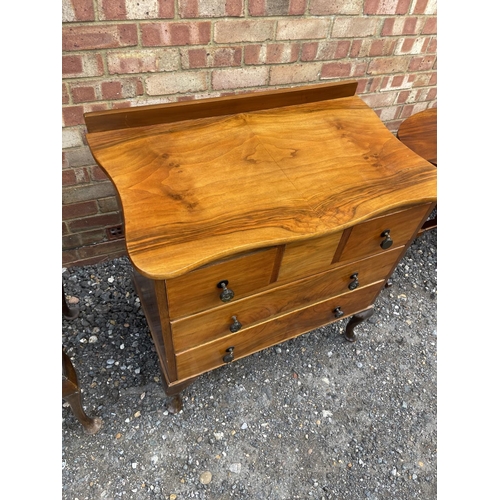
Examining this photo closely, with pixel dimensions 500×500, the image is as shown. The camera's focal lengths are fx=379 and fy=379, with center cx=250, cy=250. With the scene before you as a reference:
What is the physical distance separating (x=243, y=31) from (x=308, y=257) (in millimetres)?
1019

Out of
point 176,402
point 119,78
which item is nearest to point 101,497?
point 176,402

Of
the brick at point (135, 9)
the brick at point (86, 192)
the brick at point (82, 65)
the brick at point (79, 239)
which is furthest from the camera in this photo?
the brick at point (79, 239)

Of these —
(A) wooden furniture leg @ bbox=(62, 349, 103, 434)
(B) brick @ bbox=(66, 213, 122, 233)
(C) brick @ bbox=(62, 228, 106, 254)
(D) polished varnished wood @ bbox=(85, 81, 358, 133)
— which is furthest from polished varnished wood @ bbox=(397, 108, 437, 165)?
(A) wooden furniture leg @ bbox=(62, 349, 103, 434)

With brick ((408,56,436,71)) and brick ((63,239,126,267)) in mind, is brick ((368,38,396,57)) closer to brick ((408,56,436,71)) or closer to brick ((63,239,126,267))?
brick ((408,56,436,71))

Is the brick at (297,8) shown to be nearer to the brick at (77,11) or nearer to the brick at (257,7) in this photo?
the brick at (257,7)

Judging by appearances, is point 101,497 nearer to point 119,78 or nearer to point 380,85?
point 119,78

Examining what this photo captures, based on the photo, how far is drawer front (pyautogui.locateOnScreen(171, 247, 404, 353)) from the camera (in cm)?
125

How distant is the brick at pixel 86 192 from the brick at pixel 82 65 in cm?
55

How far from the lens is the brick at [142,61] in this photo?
150 cm

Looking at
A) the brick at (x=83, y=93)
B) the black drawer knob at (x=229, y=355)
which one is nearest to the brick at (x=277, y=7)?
the brick at (x=83, y=93)

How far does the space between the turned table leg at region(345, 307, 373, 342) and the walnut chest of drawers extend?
Answer: 32 cm

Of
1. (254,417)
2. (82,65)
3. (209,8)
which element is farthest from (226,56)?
(254,417)

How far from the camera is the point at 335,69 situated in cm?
191

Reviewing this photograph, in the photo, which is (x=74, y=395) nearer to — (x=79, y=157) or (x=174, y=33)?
(x=79, y=157)
